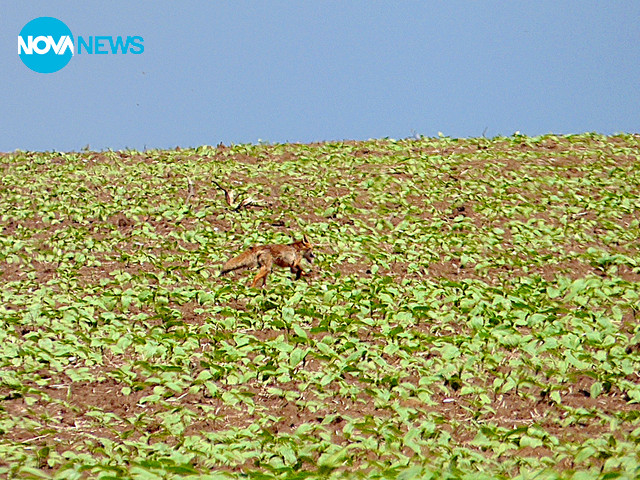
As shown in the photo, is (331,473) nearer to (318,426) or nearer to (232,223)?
(318,426)

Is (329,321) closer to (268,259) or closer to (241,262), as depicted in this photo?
(268,259)

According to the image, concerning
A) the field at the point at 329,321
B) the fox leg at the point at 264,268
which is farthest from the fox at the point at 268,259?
the field at the point at 329,321

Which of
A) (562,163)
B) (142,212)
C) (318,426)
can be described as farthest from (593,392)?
(562,163)

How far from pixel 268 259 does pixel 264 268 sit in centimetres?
18

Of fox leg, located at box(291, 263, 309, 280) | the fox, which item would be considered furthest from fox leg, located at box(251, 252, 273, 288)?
fox leg, located at box(291, 263, 309, 280)

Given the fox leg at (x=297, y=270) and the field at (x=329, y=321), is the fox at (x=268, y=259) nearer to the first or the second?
the fox leg at (x=297, y=270)

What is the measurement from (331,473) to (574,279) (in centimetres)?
840

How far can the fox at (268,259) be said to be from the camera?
13.5m

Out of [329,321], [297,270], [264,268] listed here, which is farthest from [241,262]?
[329,321]

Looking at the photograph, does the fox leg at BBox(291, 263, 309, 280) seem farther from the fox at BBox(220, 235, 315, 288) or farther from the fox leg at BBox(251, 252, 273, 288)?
the fox leg at BBox(251, 252, 273, 288)

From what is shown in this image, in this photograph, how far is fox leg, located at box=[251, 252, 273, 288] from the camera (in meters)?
13.4

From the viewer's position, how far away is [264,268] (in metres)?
13.5

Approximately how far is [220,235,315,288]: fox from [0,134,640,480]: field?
26 centimetres

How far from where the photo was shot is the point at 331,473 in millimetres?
7637
